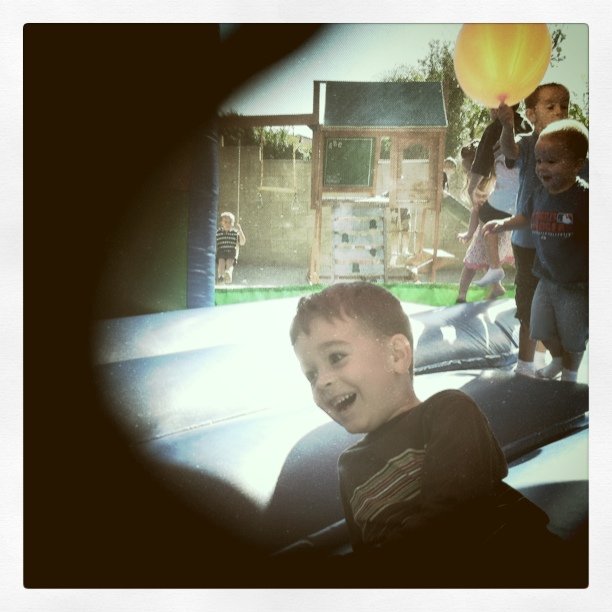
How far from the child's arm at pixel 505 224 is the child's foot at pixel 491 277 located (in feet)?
0.28

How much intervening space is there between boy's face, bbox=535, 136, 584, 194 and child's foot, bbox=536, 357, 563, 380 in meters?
0.39

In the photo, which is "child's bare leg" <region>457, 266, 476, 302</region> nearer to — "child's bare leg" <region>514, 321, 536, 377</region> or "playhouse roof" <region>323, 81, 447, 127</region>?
"child's bare leg" <region>514, 321, 536, 377</region>

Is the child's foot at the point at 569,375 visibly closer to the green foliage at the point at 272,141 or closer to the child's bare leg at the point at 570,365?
the child's bare leg at the point at 570,365

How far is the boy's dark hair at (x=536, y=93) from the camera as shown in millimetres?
1551

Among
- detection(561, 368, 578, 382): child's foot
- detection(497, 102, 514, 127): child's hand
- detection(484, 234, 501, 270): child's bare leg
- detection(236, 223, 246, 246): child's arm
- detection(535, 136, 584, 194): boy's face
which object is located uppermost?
detection(497, 102, 514, 127): child's hand

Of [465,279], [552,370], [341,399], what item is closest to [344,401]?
[341,399]

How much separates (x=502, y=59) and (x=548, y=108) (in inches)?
5.9

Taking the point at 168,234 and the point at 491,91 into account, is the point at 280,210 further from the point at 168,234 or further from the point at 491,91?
the point at 491,91

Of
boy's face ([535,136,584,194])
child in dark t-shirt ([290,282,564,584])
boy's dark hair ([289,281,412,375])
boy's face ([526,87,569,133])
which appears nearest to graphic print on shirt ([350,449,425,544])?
child in dark t-shirt ([290,282,564,584])

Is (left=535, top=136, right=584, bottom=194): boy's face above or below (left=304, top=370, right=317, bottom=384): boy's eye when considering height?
above

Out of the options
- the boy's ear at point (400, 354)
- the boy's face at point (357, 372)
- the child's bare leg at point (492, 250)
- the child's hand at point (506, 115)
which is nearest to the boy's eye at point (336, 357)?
the boy's face at point (357, 372)

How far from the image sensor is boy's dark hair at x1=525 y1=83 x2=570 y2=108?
5.09 ft

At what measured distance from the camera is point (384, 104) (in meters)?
1.57

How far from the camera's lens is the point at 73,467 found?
4.99ft
